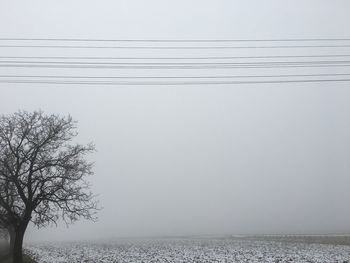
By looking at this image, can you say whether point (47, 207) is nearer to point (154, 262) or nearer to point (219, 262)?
point (154, 262)

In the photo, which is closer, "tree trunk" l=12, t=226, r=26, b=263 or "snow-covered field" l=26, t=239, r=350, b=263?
"tree trunk" l=12, t=226, r=26, b=263

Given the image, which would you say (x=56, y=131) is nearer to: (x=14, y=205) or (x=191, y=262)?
(x=14, y=205)

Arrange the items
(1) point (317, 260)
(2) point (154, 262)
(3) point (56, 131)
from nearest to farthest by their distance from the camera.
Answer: (1) point (317, 260)
(2) point (154, 262)
(3) point (56, 131)

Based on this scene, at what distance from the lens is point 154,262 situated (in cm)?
3169

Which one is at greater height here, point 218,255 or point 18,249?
point 18,249

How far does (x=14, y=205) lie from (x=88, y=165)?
5.85m

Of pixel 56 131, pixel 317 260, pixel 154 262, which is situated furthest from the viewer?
pixel 56 131

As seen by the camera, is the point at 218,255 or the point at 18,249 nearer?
the point at 18,249

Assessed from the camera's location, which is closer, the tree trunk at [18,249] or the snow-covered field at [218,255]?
the tree trunk at [18,249]

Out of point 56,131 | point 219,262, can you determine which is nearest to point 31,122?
point 56,131

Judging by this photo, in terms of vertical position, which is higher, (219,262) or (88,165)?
(88,165)

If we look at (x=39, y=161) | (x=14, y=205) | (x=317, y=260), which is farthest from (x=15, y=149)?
(x=317, y=260)

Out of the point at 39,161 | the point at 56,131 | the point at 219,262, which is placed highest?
the point at 56,131

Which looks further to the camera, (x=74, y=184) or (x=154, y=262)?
(x=74, y=184)
